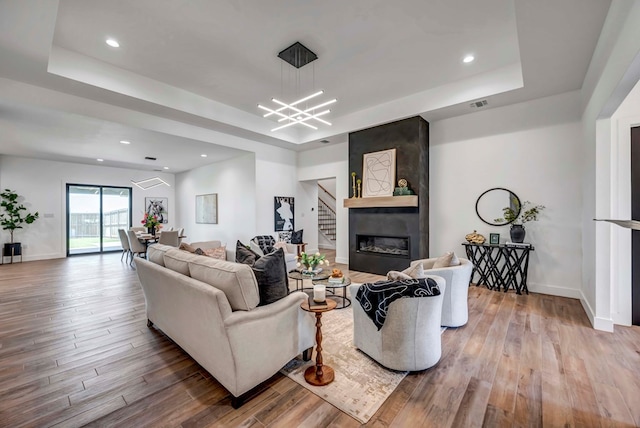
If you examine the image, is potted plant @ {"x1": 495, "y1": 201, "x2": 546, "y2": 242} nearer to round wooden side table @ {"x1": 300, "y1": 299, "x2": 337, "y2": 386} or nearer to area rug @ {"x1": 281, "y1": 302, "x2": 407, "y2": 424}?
area rug @ {"x1": 281, "y1": 302, "x2": 407, "y2": 424}

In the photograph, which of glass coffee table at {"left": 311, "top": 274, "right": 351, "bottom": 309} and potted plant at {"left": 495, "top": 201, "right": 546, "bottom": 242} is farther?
potted plant at {"left": 495, "top": 201, "right": 546, "bottom": 242}

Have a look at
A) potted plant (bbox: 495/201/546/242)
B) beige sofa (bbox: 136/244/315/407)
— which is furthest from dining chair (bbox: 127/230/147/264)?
potted plant (bbox: 495/201/546/242)

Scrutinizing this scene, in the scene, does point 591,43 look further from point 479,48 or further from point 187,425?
point 187,425

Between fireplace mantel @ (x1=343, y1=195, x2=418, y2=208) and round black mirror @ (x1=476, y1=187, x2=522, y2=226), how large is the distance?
1.14 m

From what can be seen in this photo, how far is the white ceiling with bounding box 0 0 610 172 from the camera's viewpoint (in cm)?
281

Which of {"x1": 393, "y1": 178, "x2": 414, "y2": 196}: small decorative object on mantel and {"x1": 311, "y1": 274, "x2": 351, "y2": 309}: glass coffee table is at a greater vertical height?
{"x1": 393, "y1": 178, "x2": 414, "y2": 196}: small decorative object on mantel

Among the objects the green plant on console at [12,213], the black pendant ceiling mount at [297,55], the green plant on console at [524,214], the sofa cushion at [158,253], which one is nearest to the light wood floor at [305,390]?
the sofa cushion at [158,253]

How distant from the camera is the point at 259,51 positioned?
3.62 metres

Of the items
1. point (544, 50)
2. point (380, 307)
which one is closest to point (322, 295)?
point (380, 307)

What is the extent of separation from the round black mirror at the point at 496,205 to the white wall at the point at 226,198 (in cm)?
502

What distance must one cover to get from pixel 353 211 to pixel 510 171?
296cm

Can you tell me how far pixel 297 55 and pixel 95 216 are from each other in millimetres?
9308

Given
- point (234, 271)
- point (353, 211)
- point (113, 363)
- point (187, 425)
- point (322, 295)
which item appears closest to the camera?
point (187, 425)

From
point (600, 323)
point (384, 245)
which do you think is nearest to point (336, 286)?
point (384, 245)
